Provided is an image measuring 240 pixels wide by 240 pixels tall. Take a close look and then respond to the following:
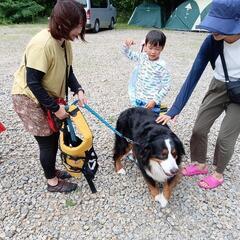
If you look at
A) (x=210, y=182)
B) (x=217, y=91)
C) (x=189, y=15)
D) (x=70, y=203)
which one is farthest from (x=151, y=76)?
(x=189, y=15)

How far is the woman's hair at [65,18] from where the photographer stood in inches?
91.3

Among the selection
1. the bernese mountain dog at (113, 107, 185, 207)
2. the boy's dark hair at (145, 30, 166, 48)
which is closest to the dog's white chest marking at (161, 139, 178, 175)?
the bernese mountain dog at (113, 107, 185, 207)

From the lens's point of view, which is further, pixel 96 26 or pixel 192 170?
pixel 96 26

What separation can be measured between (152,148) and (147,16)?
16.2 meters

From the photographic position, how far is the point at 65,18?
2.33 m

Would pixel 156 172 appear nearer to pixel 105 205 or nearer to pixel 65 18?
pixel 105 205

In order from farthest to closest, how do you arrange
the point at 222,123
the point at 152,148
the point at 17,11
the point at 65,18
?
the point at 17,11, the point at 222,123, the point at 152,148, the point at 65,18

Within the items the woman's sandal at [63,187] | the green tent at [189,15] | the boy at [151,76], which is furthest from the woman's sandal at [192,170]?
the green tent at [189,15]

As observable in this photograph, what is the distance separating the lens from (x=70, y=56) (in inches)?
108

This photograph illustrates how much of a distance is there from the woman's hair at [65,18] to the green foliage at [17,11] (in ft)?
54.7

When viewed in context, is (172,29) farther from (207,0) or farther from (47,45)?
(47,45)

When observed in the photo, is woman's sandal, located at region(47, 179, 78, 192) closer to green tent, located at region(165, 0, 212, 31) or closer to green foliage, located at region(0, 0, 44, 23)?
green tent, located at region(165, 0, 212, 31)

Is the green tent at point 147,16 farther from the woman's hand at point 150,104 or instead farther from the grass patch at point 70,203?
the grass patch at point 70,203

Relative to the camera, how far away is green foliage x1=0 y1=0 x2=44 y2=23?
1792 centimetres
